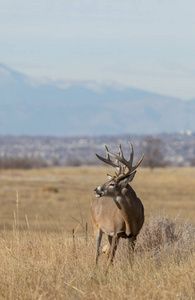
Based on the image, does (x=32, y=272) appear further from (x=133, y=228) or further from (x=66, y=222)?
(x=66, y=222)

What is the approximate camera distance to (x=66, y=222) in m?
32.7

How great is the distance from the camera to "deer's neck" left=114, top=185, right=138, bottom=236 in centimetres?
717

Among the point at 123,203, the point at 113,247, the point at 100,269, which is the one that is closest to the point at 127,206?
the point at 123,203

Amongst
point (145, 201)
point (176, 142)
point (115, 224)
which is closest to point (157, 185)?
point (145, 201)

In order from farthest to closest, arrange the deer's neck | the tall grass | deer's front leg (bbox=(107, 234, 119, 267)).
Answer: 1. deer's front leg (bbox=(107, 234, 119, 267))
2. the deer's neck
3. the tall grass

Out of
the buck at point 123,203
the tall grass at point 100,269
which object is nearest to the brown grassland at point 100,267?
the tall grass at point 100,269

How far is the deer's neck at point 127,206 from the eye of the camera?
7.17 m

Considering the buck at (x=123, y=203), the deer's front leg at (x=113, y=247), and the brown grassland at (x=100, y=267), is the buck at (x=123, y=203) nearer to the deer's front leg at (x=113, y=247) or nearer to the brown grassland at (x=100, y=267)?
the deer's front leg at (x=113, y=247)

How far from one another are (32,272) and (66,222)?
85.2 feet

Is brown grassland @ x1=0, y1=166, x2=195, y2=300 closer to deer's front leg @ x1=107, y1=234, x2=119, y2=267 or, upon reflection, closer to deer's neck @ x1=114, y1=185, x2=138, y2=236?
deer's front leg @ x1=107, y1=234, x2=119, y2=267

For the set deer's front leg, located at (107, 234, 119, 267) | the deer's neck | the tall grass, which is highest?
the deer's neck

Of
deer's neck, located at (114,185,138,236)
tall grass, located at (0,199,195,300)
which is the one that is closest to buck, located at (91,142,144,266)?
deer's neck, located at (114,185,138,236)

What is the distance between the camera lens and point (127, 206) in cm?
719

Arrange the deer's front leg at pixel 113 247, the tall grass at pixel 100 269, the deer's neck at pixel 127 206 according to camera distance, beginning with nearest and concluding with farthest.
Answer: the tall grass at pixel 100 269
the deer's neck at pixel 127 206
the deer's front leg at pixel 113 247
